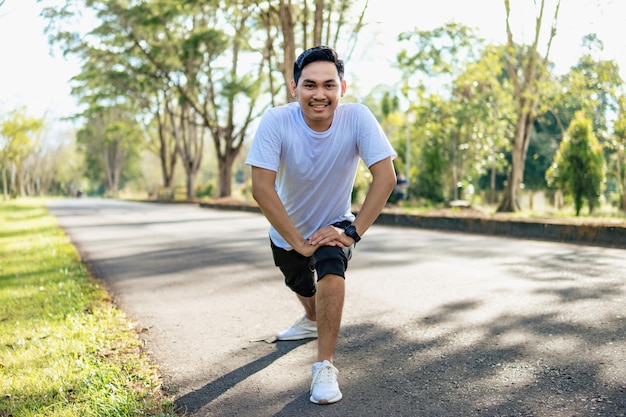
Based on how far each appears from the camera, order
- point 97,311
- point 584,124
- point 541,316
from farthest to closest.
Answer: point 584,124 → point 97,311 → point 541,316

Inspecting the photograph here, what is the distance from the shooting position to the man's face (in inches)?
141

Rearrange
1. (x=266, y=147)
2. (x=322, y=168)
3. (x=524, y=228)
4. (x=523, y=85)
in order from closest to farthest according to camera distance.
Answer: (x=266, y=147) → (x=322, y=168) → (x=524, y=228) → (x=523, y=85)

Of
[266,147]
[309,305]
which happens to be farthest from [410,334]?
[266,147]

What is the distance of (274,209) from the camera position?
3605 millimetres

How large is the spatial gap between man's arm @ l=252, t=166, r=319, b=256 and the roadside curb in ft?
25.7

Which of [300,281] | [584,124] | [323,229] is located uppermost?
[584,124]

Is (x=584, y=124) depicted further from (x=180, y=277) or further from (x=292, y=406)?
(x=292, y=406)

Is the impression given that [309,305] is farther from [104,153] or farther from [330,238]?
[104,153]

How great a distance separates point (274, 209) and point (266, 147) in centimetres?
35

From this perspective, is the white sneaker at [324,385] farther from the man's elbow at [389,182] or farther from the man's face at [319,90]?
the man's face at [319,90]

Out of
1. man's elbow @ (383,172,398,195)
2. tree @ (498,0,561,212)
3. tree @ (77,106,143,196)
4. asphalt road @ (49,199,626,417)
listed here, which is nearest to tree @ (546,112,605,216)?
tree @ (498,0,561,212)

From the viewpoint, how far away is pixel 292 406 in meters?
3.21

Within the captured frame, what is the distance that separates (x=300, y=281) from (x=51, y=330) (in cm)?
214

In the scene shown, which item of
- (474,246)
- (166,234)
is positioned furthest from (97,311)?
(166,234)
